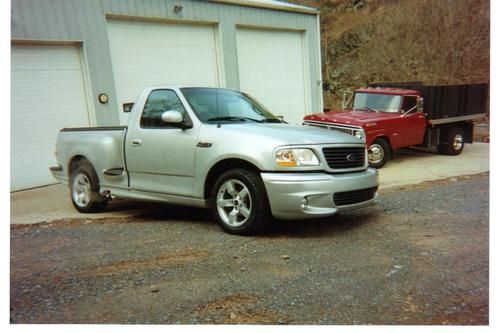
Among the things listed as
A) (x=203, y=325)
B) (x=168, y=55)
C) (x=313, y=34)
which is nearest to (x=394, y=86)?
(x=313, y=34)

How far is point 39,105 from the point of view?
738 centimetres

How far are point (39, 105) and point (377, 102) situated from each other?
22.8 feet

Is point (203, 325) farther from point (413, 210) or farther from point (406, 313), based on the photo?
point (413, 210)

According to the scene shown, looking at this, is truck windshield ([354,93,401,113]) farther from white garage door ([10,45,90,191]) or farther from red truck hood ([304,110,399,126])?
white garage door ([10,45,90,191])

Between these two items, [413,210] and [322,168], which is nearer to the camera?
[322,168]

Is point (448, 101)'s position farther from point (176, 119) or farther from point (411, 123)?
point (176, 119)

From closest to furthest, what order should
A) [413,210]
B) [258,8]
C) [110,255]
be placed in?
[110,255], [413,210], [258,8]

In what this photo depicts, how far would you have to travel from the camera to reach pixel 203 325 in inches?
98.7

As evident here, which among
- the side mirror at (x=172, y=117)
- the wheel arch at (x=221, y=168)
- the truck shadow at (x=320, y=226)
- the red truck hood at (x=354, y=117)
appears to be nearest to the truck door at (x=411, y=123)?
the red truck hood at (x=354, y=117)

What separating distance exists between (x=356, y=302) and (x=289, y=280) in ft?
1.80

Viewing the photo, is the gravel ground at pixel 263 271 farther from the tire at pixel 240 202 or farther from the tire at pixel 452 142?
the tire at pixel 452 142

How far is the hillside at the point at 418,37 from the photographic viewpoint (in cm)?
543

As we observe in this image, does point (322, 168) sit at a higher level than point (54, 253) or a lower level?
higher

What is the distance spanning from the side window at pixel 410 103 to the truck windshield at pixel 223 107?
5256mm
